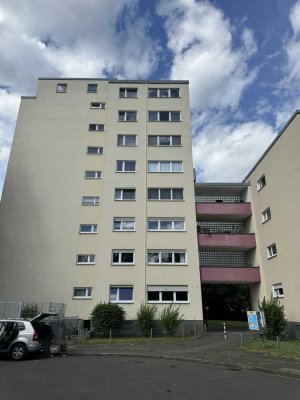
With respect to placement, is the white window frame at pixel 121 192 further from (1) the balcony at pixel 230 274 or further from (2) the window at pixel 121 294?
(1) the balcony at pixel 230 274

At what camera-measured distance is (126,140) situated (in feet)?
92.8

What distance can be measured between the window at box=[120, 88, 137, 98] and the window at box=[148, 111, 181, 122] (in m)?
2.72

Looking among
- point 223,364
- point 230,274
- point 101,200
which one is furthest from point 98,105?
point 223,364

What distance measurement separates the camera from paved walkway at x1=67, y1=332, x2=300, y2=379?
1085 cm

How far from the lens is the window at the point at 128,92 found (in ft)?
100

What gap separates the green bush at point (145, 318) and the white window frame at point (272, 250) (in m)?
9.39

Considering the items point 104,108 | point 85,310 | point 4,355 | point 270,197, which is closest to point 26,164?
point 104,108

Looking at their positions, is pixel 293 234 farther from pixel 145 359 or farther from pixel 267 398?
pixel 267 398

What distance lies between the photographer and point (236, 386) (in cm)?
828

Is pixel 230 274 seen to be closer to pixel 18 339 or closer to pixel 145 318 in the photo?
pixel 145 318

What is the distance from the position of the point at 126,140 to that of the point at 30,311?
51.2 feet

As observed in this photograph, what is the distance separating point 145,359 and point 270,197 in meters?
A: 15.4

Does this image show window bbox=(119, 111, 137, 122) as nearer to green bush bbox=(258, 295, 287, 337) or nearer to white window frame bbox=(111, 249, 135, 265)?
white window frame bbox=(111, 249, 135, 265)

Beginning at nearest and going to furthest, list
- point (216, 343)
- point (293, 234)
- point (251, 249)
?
1. point (216, 343)
2. point (293, 234)
3. point (251, 249)
